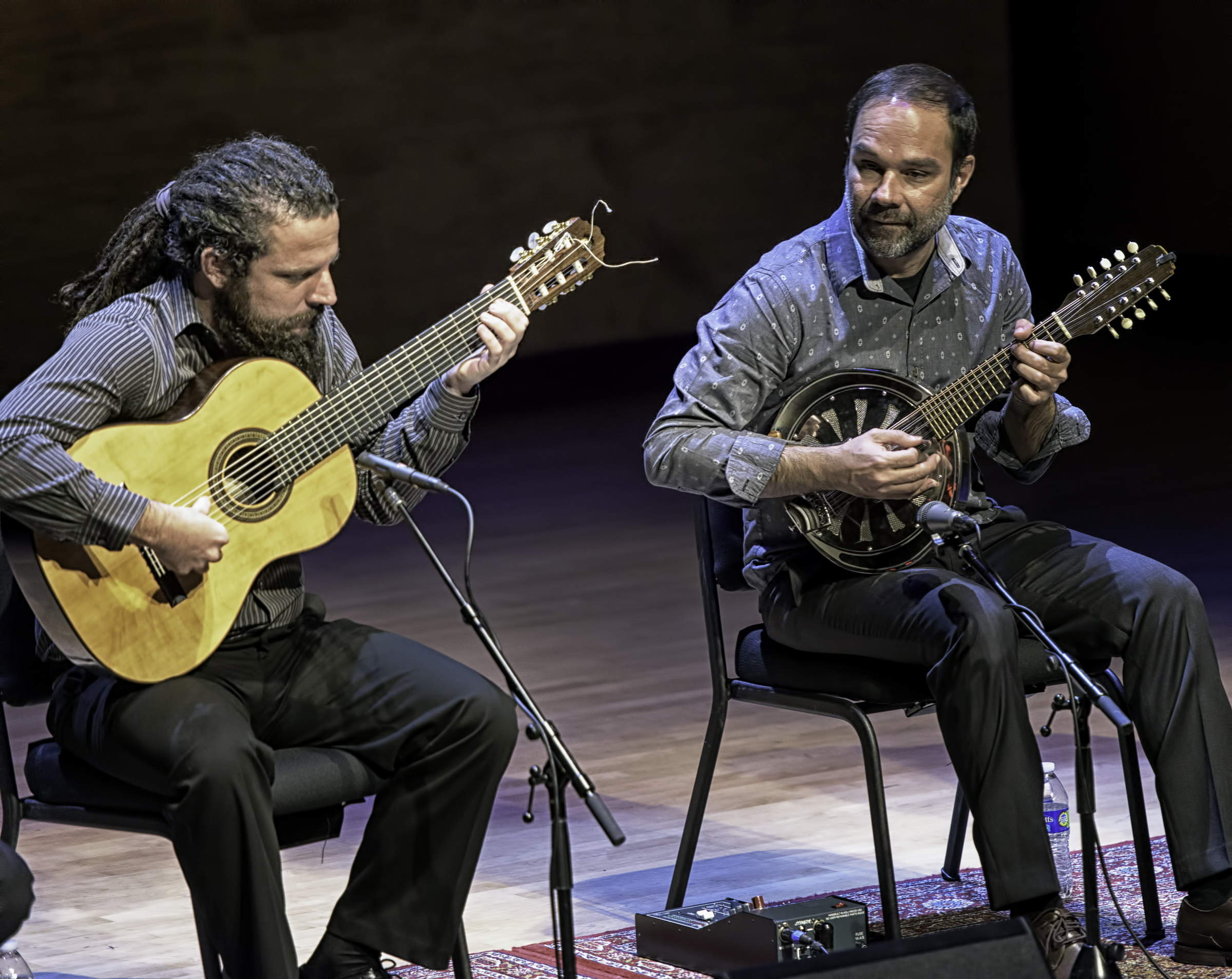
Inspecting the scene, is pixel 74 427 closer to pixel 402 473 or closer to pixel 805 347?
pixel 402 473

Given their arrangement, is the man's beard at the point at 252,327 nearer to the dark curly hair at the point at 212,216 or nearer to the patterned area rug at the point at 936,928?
the dark curly hair at the point at 212,216

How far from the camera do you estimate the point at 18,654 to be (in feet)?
10.7

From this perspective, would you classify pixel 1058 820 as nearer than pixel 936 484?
No

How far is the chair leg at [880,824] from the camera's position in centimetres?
335

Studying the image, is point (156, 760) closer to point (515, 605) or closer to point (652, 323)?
point (515, 605)

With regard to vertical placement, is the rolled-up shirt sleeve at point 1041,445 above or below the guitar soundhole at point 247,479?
above

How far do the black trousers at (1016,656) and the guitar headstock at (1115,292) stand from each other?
17.2 inches

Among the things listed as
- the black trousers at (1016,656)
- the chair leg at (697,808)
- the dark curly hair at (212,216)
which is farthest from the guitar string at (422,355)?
the chair leg at (697,808)

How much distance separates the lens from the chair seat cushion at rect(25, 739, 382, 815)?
304 centimetres

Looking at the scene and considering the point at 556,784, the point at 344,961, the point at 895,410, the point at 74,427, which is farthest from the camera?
the point at 895,410

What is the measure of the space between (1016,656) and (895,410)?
0.55m

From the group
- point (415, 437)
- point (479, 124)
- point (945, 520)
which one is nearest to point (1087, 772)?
point (945, 520)

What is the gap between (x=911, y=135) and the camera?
367 cm

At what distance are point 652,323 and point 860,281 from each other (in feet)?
33.2
